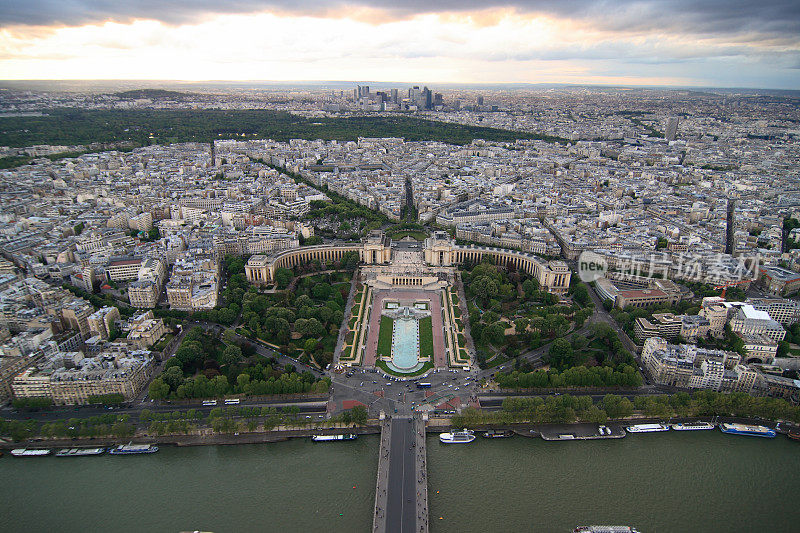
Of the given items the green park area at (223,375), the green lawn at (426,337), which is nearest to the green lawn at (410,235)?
the green lawn at (426,337)

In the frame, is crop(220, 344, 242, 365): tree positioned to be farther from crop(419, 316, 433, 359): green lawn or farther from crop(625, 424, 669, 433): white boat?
crop(625, 424, 669, 433): white boat

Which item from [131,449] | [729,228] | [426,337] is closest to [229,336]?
[131,449]

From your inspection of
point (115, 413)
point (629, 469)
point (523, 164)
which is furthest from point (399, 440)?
point (523, 164)

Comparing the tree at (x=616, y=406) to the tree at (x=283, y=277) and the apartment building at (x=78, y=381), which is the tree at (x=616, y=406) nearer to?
Result: the tree at (x=283, y=277)

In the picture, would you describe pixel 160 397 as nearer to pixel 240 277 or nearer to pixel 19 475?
pixel 19 475

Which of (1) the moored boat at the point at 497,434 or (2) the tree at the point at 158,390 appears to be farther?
(2) the tree at the point at 158,390

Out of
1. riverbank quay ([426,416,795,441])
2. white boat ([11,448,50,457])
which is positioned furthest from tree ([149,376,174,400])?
riverbank quay ([426,416,795,441])
